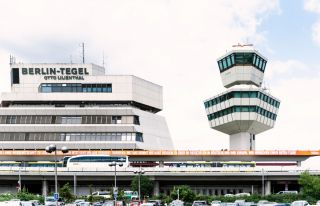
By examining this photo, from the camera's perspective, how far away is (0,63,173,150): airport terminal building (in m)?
128

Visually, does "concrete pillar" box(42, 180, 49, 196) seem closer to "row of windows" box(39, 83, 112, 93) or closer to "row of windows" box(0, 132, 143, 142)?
"row of windows" box(0, 132, 143, 142)

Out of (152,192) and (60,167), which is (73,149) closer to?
(60,167)

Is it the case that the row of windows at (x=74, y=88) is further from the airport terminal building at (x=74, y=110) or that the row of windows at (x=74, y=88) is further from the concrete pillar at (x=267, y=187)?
the concrete pillar at (x=267, y=187)

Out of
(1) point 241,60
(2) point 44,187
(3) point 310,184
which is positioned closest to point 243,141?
(1) point 241,60

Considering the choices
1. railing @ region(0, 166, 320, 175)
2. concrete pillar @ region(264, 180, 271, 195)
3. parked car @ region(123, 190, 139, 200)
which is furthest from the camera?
concrete pillar @ region(264, 180, 271, 195)

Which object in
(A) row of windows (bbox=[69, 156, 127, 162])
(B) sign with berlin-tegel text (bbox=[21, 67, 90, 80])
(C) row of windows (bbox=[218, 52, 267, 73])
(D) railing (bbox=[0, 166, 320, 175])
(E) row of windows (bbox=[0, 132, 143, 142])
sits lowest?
(D) railing (bbox=[0, 166, 320, 175])

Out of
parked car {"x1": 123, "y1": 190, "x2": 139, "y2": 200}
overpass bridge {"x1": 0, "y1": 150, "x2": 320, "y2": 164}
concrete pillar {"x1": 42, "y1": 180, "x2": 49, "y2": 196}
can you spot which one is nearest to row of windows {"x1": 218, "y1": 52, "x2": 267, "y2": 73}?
overpass bridge {"x1": 0, "y1": 150, "x2": 320, "y2": 164}

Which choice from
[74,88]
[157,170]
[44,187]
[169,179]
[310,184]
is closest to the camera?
[310,184]

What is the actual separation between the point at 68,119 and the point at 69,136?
3909 millimetres

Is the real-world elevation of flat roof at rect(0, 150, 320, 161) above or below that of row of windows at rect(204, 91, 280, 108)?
below

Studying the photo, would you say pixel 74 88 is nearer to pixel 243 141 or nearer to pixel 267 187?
pixel 243 141

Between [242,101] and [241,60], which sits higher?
[241,60]

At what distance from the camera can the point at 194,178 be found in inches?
4592

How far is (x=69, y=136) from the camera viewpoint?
12888 cm
